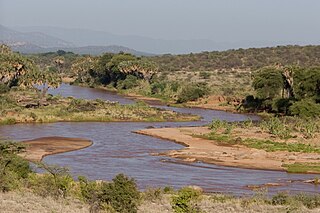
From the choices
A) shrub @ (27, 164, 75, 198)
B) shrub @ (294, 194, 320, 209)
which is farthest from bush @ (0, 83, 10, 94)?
shrub @ (294, 194, 320, 209)

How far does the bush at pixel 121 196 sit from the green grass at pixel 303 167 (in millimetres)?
18079

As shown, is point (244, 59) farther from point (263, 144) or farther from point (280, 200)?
point (280, 200)

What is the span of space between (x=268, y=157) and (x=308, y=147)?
14.3 feet

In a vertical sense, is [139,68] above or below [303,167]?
above

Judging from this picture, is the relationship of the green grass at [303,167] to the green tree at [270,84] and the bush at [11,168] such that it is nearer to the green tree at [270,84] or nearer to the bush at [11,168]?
the bush at [11,168]

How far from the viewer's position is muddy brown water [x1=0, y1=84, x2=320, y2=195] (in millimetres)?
36344

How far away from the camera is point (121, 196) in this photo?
24.7 m

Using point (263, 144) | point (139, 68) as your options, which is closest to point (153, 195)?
point (263, 144)

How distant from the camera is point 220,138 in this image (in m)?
53.3

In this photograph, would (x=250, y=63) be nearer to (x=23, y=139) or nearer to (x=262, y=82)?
(x=262, y=82)

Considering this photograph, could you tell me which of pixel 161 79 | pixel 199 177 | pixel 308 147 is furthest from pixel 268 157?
pixel 161 79

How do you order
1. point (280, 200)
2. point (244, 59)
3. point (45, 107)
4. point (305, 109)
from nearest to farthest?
point (280, 200) < point (305, 109) < point (45, 107) < point (244, 59)

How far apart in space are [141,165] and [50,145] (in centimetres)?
1102

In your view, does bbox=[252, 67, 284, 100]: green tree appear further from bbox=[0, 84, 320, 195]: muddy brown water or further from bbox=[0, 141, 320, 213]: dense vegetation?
bbox=[0, 141, 320, 213]: dense vegetation
